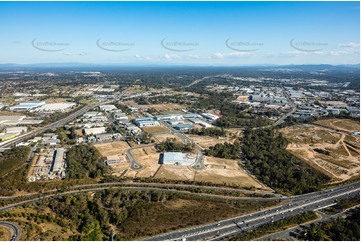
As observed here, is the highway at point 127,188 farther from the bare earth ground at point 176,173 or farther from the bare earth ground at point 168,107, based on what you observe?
the bare earth ground at point 168,107

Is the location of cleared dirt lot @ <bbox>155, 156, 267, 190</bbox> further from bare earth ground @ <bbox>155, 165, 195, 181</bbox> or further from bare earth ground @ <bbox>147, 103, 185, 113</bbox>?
bare earth ground @ <bbox>147, 103, 185, 113</bbox>

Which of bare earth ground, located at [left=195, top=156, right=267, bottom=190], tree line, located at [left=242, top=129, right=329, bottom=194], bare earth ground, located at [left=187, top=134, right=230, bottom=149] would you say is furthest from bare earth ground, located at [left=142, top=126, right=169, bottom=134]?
bare earth ground, located at [left=195, top=156, right=267, bottom=190]

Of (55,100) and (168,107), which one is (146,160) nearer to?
(168,107)

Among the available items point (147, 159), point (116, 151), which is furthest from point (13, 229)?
point (116, 151)

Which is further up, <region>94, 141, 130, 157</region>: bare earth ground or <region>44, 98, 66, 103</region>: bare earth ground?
<region>44, 98, 66, 103</region>: bare earth ground

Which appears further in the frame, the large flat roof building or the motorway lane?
the large flat roof building

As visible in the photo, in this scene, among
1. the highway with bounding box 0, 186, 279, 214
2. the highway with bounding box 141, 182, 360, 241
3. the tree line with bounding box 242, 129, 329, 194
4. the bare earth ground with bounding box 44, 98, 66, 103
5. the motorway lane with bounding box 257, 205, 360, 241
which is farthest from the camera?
the bare earth ground with bounding box 44, 98, 66, 103
